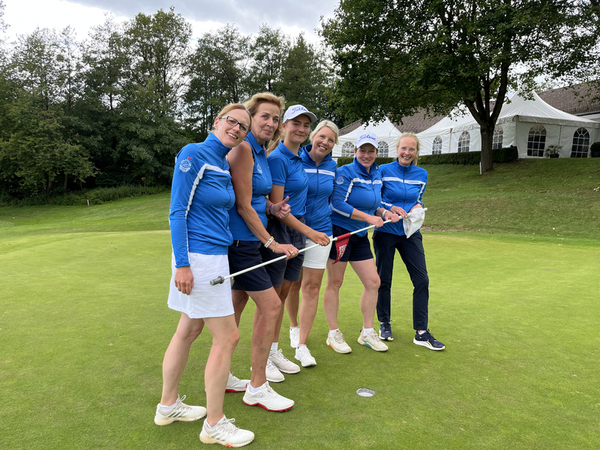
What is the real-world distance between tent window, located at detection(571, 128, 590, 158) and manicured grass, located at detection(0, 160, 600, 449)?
2278 centimetres

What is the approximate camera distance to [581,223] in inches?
471

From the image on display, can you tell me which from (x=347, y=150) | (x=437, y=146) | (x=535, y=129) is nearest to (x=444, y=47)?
(x=535, y=129)

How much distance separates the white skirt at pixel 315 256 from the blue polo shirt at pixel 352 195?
39 cm

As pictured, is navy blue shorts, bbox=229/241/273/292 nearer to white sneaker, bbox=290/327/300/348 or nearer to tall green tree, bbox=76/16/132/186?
white sneaker, bbox=290/327/300/348

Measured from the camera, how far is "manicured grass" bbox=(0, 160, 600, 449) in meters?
2.29

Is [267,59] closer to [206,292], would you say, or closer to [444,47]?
[444,47]

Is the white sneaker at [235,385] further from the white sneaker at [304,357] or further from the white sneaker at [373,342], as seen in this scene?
the white sneaker at [373,342]

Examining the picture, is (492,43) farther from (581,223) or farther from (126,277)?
(126,277)

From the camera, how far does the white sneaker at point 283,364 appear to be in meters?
3.19

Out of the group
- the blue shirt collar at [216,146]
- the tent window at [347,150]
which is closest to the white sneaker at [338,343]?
the blue shirt collar at [216,146]

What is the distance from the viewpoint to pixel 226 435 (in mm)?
2229

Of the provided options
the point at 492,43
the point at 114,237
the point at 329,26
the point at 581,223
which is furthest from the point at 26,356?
the point at 329,26

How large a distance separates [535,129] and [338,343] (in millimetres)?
25186

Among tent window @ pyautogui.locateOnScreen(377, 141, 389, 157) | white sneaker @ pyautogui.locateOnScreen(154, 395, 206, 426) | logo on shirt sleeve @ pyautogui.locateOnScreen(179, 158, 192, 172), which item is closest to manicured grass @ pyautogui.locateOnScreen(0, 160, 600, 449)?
white sneaker @ pyautogui.locateOnScreen(154, 395, 206, 426)
